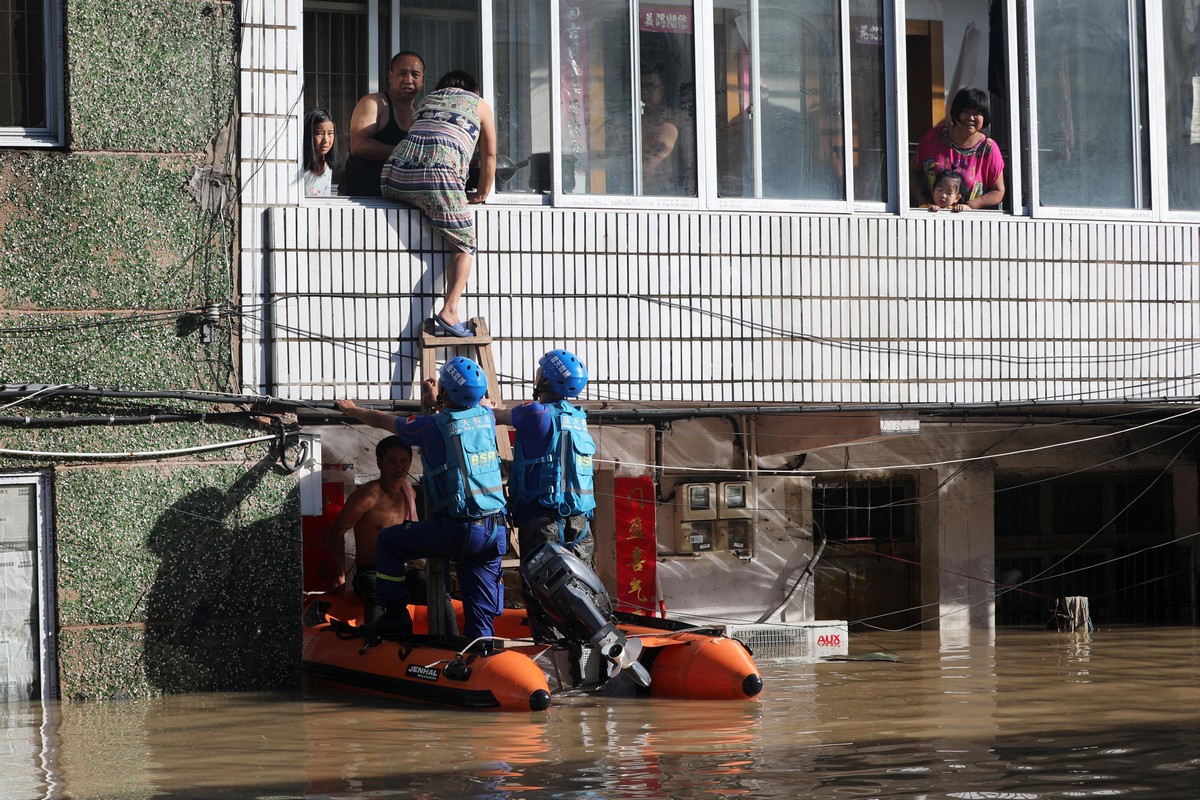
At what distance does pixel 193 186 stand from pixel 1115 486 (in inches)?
340

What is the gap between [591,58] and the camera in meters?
10.8

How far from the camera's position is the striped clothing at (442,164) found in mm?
10328

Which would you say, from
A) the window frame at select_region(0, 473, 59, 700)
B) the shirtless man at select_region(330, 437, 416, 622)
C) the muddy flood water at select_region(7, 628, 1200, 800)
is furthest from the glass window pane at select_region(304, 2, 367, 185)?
the muddy flood water at select_region(7, 628, 1200, 800)

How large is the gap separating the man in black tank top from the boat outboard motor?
2.86m

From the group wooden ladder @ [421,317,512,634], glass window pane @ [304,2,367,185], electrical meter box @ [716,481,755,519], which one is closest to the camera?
wooden ladder @ [421,317,512,634]

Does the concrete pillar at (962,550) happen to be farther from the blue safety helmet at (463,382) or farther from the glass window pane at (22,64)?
the glass window pane at (22,64)

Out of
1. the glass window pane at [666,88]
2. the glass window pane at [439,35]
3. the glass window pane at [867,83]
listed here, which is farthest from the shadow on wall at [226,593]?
the glass window pane at [867,83]

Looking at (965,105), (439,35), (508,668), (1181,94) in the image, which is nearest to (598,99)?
(439,35)

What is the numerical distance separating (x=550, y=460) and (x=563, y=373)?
55cm

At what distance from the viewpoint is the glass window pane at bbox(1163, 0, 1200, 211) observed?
11930 mm

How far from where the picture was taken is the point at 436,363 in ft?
34.0

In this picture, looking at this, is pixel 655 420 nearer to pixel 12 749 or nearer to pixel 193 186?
pixel 193 186

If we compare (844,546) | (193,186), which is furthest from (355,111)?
(844,546)

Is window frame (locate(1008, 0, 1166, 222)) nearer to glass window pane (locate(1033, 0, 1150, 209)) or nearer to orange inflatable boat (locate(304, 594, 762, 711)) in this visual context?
glass window pane (locate(1033, 0, 1150, 209))
